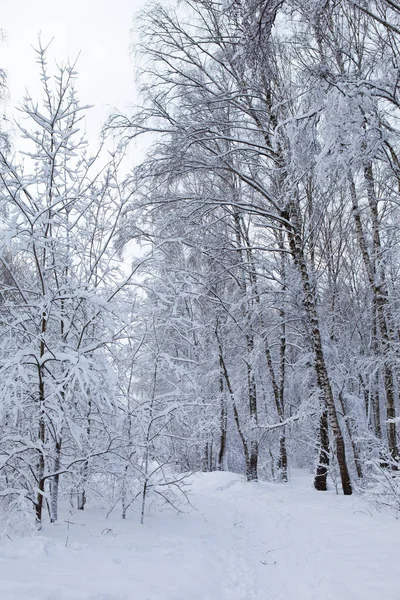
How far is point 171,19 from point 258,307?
22.5 feet

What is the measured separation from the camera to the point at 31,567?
315 cm

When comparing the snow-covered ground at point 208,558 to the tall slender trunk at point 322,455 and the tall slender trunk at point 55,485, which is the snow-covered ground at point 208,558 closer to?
the tall slender trunk at point 55,485

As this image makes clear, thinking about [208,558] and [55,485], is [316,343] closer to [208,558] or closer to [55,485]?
[208,558]

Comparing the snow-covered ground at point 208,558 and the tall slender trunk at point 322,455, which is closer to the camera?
the snow-covered ground at point 208,558

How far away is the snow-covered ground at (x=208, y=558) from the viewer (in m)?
3.06

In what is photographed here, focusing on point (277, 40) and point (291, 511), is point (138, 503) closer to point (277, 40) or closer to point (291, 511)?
point (291, 511)

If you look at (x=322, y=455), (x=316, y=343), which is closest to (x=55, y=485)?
(x=316, y=343)

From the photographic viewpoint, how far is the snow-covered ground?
120 inches

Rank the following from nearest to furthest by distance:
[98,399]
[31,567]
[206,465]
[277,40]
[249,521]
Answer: [31,567]
[98,399]
[249,521]
[277,40]
[206,465]

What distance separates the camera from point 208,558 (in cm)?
439

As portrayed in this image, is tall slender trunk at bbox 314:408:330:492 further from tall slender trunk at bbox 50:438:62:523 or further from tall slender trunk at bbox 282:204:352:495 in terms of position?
tall slender trunk at bbox 50:438:62:523

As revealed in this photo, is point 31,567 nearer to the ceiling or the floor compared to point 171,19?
nearer to the floor

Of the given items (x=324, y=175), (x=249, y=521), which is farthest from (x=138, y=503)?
(x=324, y=175)

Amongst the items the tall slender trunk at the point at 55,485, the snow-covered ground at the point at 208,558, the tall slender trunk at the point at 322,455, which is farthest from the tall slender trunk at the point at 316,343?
the tall slender trunk at the point at 55,485
